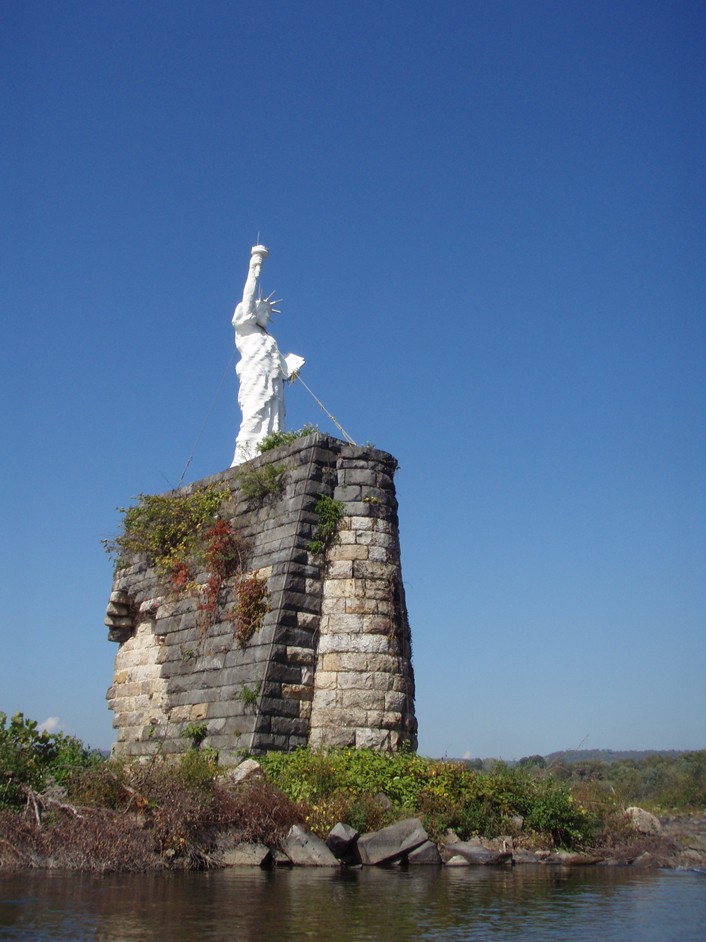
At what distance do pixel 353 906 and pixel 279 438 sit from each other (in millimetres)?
8538

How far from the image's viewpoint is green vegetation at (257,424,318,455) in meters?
13.9

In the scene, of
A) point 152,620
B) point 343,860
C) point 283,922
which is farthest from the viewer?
point 152,620

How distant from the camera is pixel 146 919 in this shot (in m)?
6.24

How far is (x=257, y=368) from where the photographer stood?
51.9 ft

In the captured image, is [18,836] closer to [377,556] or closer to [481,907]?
[481,907]

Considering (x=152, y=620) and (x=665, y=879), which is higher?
(x=152, y=620)

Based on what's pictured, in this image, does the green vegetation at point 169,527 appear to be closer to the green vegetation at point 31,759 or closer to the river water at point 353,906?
the green vegetation at point 31,759

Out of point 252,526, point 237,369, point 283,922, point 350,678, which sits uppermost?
point 237,369

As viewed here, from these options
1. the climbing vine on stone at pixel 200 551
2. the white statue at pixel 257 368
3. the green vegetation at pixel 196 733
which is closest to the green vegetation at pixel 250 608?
the climbing vine on stone at pixel 200 551

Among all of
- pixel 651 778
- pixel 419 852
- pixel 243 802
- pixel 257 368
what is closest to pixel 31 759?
pixel 243 802

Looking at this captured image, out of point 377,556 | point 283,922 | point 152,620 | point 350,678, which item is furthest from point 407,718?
point 283,922

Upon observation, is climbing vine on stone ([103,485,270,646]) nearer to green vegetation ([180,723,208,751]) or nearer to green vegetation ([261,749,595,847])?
green vegetation ([180,723,208,751])

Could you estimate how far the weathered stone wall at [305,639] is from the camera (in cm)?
1197

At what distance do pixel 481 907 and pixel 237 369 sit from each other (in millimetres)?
10914
